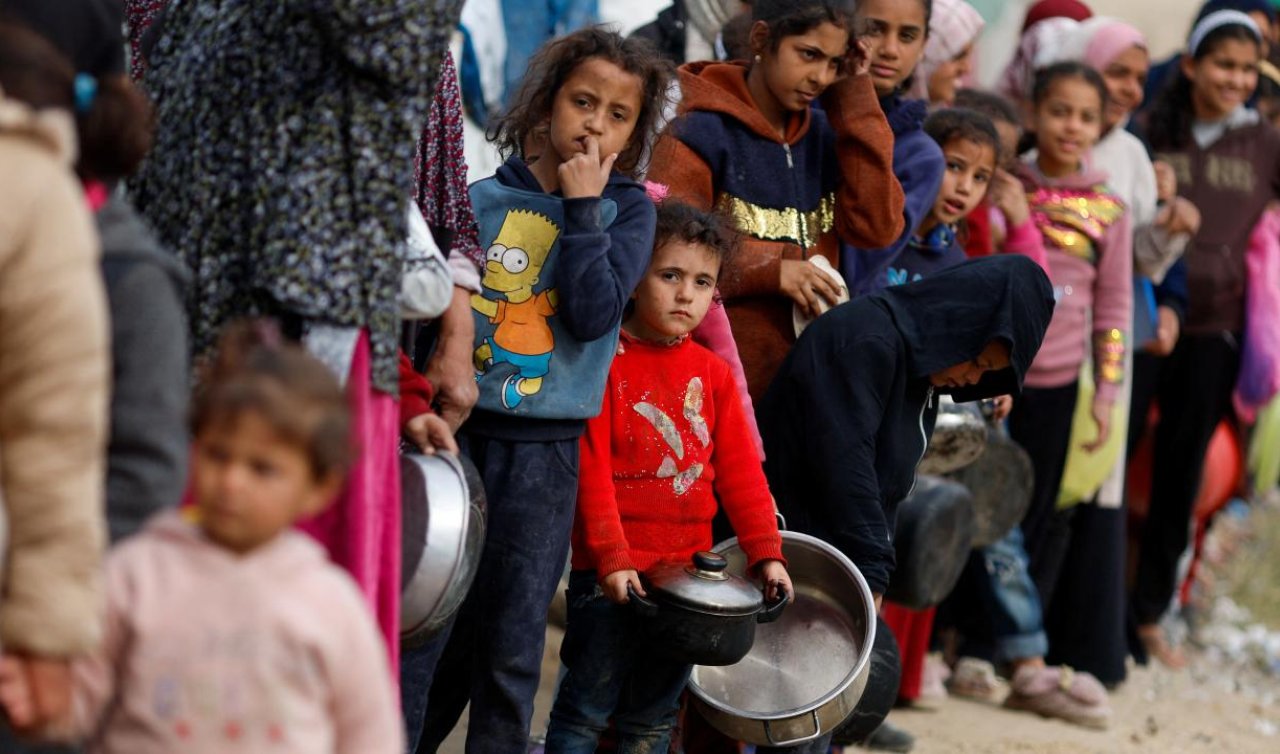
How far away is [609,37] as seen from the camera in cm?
405

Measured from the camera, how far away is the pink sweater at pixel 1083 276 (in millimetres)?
6414

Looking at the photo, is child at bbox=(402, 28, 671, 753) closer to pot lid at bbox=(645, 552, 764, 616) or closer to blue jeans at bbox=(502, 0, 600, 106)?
pot lid at bbox=(645, 552, 764, 616)

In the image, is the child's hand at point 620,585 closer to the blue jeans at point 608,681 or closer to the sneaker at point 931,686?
the blue jeans at point 608,681

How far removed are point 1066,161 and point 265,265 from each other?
411 cm

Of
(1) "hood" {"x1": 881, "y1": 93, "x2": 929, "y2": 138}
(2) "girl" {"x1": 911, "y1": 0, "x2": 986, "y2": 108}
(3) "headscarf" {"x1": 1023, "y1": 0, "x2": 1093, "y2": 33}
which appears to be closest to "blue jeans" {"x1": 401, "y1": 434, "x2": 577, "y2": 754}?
(1) "hood" {"x1": 881, "y1": 93, "x2": 929, "y2": 138}

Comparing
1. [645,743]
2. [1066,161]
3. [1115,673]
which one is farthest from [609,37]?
[1115,673]

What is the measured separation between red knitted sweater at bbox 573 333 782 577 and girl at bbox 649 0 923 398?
495 millimetres

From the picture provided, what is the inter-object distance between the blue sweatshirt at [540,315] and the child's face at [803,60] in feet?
3.06

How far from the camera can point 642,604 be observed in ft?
12.7

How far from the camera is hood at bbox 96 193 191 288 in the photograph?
255 centimetres

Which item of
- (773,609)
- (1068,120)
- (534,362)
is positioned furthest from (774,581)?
(1068,120)

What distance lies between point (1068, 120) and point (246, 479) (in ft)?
15.1

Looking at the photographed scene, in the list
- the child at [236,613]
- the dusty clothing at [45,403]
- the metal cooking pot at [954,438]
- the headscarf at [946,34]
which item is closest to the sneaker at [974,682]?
the metal cooking pot at [954,438]

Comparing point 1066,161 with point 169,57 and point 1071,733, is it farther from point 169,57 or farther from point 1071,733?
point 169,57
